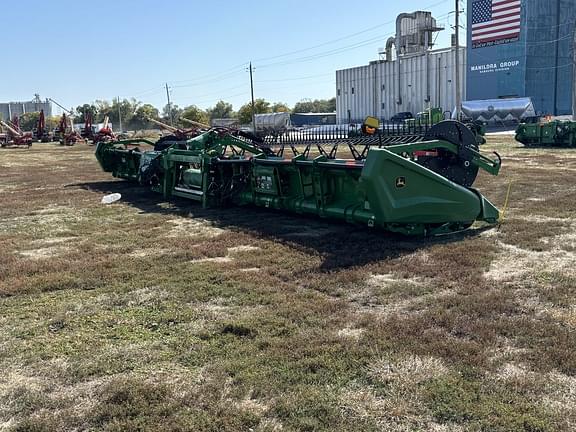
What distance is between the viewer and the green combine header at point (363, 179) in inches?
248

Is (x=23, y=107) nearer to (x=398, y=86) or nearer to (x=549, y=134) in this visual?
(x=398, y=86)

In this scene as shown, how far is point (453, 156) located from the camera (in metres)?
7.45

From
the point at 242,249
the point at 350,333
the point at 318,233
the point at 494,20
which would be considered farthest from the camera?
the point at 494,20

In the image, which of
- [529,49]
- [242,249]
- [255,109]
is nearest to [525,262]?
[242,249]

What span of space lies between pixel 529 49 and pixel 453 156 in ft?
150

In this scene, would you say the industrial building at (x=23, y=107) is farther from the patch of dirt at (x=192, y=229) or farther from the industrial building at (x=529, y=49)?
the patch of dirt at (x=192, y=229)

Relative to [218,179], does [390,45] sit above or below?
above

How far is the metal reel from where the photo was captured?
739 cm

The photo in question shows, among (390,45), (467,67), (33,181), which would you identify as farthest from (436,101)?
(33,181)

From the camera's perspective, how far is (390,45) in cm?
6288

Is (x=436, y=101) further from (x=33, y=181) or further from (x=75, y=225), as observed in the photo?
(x=75, y=225)

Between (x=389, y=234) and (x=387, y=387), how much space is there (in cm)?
379

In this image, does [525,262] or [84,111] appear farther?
[84,111]

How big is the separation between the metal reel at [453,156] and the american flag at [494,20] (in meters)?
45.5
